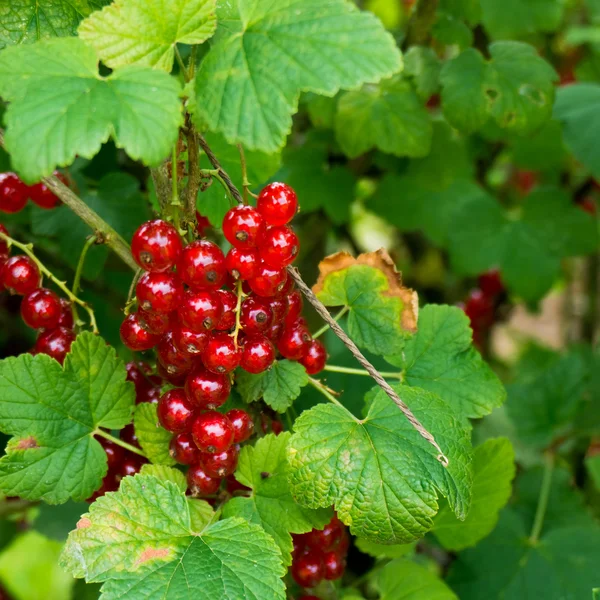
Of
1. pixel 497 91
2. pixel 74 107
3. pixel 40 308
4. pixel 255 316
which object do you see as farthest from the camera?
pixel 497 91

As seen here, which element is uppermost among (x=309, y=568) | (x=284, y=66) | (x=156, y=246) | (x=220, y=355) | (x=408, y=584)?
(x=284, y=66)

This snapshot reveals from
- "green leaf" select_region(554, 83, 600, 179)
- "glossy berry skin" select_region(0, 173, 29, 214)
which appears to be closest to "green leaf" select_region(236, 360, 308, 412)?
"glossy berry skin" select_region(0, 173, 29, 214)

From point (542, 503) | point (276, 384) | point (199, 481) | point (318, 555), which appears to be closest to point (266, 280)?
point (276, 384)

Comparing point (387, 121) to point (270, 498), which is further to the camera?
point (387, 121)

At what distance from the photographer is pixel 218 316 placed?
0.68 metres

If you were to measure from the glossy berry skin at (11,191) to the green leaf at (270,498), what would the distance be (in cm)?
44

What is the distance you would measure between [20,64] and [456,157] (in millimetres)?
1102

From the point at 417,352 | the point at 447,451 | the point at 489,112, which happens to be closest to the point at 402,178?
the point at 489,112

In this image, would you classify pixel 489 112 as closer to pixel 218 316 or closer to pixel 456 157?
pixel 456 157

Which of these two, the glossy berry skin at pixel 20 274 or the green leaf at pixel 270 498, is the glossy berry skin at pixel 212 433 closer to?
the green leaf at pixel 270 498

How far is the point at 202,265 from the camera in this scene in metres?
0.67

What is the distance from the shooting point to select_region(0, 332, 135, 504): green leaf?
2.44 ft

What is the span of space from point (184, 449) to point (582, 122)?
1.15 meters

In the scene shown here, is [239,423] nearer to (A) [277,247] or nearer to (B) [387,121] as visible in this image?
(A) [277,247]
